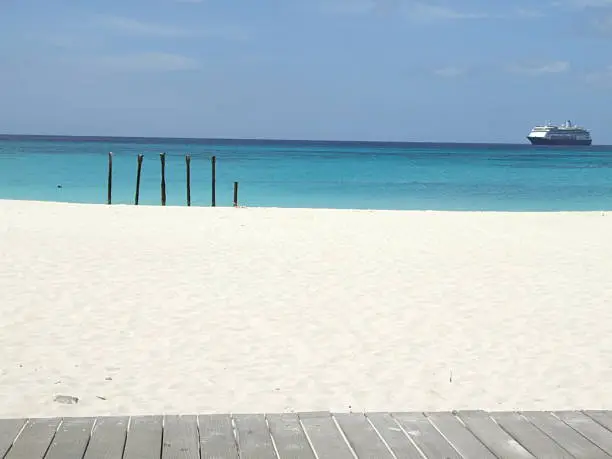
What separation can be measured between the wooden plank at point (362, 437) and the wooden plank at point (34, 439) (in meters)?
1.35

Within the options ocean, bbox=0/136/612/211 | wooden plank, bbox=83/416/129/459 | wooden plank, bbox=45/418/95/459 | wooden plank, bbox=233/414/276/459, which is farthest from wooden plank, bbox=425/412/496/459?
ocean, bbox=0/136/612/211

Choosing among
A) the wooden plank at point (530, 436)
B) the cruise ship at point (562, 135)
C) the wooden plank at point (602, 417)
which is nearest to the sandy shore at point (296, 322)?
the wooden plank at point (602, 417)

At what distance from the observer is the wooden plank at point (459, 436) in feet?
11.8

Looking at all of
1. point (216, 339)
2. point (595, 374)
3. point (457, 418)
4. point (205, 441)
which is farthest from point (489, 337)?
point (205, 441)

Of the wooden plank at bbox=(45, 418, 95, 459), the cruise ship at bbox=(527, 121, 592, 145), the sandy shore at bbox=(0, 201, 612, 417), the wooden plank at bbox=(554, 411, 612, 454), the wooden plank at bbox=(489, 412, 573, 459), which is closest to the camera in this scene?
the wooden plank at bbox=(45, 418, 95, 459)

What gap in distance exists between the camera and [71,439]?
12.0ft

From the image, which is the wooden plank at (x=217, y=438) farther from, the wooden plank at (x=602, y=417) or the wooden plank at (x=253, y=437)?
the wooden plank at (x=602, y=417)

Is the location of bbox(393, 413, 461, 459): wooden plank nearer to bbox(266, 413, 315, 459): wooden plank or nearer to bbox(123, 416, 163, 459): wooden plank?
bbox(266, 413, 315, 459): wooden plank

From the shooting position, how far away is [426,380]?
591 cm

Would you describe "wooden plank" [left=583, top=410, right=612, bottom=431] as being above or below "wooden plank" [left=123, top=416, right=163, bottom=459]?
below

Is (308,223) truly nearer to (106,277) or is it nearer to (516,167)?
(106,277)

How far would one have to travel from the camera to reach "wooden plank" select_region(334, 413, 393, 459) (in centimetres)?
357

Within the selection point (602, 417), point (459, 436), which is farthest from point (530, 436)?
point (602, 417)

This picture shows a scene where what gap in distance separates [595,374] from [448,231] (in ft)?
33.8
